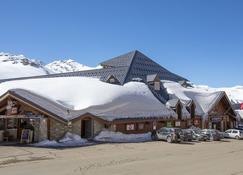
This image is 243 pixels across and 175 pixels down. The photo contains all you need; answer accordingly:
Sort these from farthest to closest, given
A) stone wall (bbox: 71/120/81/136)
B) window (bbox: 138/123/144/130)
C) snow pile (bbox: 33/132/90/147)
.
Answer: window (bbox: 138/123/144/130)
stone wall (bbox: 71/120/81/136)
snow pile (bbox: 33/132/90/147)

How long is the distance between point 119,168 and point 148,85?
115 feet

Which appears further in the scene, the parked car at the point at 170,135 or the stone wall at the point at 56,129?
the parked car at the point at 170,135

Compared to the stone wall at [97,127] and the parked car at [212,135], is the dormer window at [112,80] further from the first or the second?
the parked car at [212,135]

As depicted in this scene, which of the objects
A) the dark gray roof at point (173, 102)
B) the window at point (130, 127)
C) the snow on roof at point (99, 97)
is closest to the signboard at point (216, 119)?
the dark gray roof at point (173, 102)

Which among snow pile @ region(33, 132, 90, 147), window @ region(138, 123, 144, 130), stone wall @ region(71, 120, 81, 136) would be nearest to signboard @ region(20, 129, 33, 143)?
snow pile @ region(33, 132, 90, 147)

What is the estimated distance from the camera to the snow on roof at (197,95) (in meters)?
61.3

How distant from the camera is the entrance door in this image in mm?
43562

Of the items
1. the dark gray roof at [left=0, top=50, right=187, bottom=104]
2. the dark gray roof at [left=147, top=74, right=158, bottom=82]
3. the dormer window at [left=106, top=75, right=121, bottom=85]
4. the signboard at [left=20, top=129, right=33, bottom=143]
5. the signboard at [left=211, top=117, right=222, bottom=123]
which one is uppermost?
the dark gray roof at [left=0, top=50, right=187, bottom=104]

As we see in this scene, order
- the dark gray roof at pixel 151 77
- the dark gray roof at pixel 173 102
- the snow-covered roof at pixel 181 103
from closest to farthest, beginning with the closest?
the dark gray roof at pixel 173 102, the snow-covered roof at pixel 181 103, the dark gray roof at pixel 151 77

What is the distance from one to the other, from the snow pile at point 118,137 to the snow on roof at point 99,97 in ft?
5.73

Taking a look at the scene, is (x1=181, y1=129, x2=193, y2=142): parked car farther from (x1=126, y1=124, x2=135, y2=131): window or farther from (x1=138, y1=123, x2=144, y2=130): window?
(x1=126, y1=124, x2=135, y2=131): window

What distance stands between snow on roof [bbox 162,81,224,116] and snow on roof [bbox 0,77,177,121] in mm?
8066

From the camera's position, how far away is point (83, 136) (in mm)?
43500

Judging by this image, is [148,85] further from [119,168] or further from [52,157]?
[119,168]
